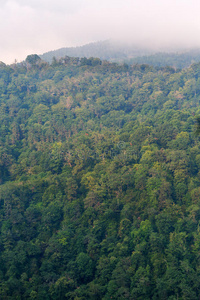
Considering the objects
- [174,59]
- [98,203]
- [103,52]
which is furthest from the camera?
[103,52]

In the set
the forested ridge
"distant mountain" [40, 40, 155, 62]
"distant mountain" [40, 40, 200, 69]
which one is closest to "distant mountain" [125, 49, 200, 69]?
"distant mountain" [40, 40, 200, 69]

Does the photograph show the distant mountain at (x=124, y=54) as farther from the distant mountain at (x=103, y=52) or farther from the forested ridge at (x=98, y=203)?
the forested ridge at (x=98, y=203)

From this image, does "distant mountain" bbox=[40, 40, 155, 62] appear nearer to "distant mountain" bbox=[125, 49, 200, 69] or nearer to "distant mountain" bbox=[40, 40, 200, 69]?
"distant mountain" bbox=[40, 40, 200, 69]

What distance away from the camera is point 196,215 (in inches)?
1073

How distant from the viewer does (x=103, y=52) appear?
111000 mm

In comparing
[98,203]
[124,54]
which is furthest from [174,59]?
[98,203]

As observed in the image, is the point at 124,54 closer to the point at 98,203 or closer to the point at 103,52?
the point at 103,52

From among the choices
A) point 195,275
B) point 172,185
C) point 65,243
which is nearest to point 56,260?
point 65,243

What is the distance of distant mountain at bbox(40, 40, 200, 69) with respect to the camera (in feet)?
298

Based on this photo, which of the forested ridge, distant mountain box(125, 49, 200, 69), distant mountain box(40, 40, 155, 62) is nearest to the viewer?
the forested ridge

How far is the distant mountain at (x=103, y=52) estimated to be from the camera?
10844cm

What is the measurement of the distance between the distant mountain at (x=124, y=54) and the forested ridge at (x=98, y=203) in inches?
1615

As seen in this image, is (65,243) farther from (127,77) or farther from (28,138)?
(127,77)

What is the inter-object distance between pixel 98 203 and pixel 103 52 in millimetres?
89500
